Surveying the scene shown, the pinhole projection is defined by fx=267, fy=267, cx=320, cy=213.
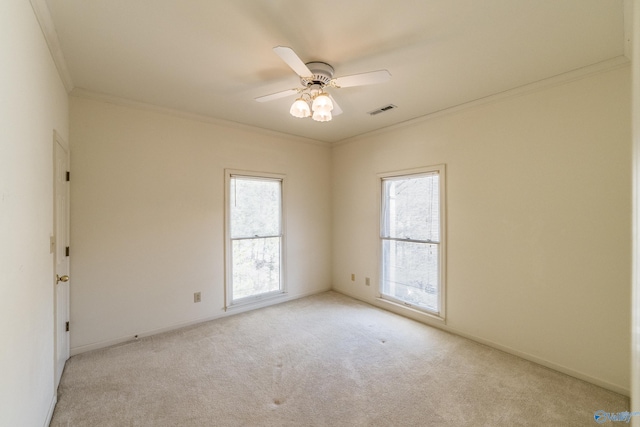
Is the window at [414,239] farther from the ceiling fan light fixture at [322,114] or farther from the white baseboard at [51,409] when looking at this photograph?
the white baseboard at [51,409]

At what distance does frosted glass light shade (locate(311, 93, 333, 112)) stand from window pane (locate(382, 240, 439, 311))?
2348 mm

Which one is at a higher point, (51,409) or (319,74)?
(319,74)

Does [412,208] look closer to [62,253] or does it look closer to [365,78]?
[365,78]

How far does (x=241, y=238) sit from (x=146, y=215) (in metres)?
1.22

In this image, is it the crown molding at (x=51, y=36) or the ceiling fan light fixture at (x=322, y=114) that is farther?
the ceiling fan light fixture at (x=322, y=114)

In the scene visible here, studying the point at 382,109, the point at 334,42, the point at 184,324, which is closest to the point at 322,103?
the point at 334,42

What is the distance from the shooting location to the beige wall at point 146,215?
278 centimetres

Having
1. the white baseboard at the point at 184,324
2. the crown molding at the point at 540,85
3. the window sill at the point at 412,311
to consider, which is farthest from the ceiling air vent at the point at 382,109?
the white baseboard at the point at 184,324

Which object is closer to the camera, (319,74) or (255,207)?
(319,74)

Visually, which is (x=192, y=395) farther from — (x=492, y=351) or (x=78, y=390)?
(x=492, y=351)

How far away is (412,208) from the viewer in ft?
12.3

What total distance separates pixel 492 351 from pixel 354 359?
1467 mm

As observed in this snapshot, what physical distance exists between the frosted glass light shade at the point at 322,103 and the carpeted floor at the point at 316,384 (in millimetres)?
2278

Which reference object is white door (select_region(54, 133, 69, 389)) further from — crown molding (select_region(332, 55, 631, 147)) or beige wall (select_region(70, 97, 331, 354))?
crown molding (select_region(332, 55, 631, 147))
